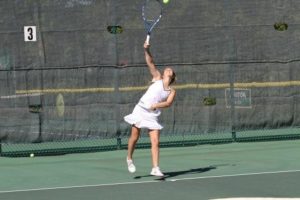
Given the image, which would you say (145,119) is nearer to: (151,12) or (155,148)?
(155,148)

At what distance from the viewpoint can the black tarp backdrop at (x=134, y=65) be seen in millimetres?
12703

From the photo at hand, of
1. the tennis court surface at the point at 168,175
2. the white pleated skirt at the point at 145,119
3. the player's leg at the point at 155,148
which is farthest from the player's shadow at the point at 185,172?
the white pleated skirt at the point at 145,119

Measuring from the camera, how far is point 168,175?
10.1 meters

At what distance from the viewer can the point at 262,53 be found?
14289 millimetres

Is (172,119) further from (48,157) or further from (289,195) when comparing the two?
(289,195)

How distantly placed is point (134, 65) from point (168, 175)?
3811 mm

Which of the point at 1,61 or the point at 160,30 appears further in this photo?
the point at 160,30

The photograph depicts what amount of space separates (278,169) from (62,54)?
465 centimetres

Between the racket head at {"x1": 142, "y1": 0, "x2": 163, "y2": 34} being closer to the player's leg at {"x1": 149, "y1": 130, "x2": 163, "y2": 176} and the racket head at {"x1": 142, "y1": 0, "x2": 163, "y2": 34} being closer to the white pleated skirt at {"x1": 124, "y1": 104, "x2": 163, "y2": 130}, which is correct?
the white pleated skirt at {"x1": 124, "y1": 104, "x2": 163, "y2": 130}

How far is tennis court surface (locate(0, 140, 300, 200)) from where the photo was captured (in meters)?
8.57

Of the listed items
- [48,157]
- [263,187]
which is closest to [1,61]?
[48,157]

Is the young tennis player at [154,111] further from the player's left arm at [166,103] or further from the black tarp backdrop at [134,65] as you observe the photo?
the black tarp backdrop at [134,65]

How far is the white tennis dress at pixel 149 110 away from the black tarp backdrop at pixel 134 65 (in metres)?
3.49

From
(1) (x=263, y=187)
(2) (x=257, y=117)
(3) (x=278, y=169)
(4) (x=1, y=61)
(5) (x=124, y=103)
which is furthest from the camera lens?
(2) (x=257, y=117)
